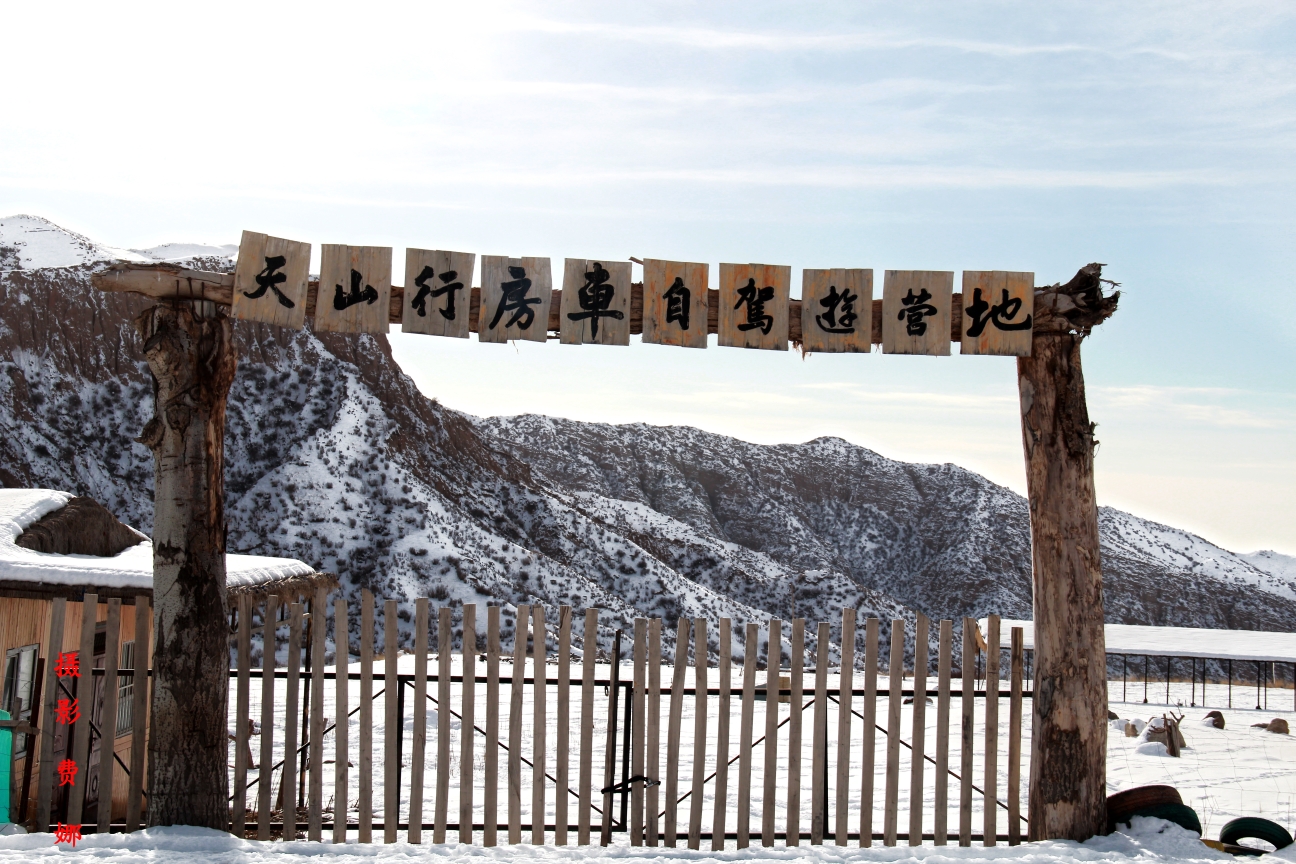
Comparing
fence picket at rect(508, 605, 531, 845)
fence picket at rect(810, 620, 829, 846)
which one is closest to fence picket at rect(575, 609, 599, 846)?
fence picket at rect(508, 605, 531, 845)

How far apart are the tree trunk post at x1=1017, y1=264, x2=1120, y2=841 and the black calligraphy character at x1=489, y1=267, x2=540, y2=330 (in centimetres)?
339

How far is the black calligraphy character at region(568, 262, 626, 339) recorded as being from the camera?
19.6 feet

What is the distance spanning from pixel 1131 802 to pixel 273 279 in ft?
21.9

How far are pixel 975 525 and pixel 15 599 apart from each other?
62.7 meters

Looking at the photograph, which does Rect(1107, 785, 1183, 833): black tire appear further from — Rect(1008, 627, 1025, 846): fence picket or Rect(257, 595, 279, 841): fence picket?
Rect(257, 595, 279, 841): fence picket

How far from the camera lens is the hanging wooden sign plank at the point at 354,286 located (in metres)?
5.93

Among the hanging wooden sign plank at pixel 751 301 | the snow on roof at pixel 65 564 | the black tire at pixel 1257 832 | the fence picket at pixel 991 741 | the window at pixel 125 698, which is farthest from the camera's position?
the window at pixel 125 698

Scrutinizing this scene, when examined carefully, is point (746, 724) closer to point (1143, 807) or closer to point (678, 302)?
point (678, 302)

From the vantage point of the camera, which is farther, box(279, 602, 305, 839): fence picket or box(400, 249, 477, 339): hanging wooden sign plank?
box(400, 249, 477, 339): hanging wooden sign plank

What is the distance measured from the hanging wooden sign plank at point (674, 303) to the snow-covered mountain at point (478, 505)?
19.3 meters

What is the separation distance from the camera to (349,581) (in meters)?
32.2

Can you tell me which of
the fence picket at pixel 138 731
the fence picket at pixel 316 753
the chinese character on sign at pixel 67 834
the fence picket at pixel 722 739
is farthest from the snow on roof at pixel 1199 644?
the chinese character on sign at pixel 67 834

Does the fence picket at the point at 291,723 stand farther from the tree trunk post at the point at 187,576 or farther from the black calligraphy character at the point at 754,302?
the black calligraphy character at the point at 754,302

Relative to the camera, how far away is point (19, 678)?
7.61 m
